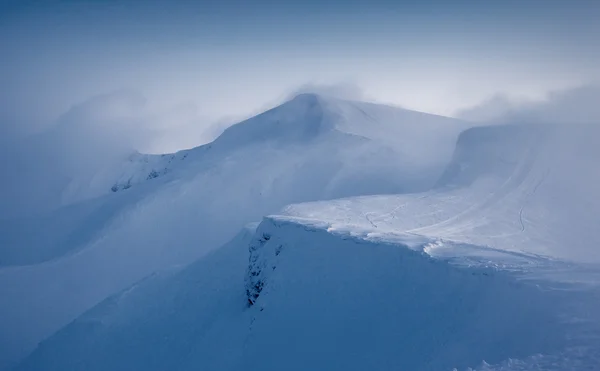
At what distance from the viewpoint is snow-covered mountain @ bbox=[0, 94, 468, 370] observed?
3759cm

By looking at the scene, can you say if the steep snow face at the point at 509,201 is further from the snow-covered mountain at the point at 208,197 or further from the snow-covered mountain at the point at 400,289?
the snow-covered mountain at the point at 208,197

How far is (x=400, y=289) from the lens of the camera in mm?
14641

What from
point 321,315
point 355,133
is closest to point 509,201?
point 321,315

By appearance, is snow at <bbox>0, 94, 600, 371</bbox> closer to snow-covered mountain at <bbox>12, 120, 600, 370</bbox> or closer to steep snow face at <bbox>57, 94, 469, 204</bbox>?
snow-covered mountain at <bbox>12, 120, 600, 370</bbox>

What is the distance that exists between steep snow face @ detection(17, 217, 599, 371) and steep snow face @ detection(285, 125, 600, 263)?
132 inches

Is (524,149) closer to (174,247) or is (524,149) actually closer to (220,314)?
(220,314)

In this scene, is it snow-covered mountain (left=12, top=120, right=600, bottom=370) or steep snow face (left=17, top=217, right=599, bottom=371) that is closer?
steep snow face (left=17, top=217, right=599, bottom=371)

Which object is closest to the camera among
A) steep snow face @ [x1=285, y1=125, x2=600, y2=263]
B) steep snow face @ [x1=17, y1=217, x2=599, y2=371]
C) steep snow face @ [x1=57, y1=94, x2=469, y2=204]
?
steep snow face @ [x1=17, y1=217, x2=599, y2=371]

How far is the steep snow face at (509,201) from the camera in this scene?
2370cm

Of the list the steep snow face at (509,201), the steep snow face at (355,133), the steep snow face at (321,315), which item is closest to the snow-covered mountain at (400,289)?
the steep snow face at (321,315)

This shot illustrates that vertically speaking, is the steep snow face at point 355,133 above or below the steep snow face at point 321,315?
above

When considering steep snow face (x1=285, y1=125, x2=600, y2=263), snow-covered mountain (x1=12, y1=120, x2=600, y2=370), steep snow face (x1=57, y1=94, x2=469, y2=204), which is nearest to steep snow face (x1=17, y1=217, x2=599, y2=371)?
snow-covered mountain (x1=12, y1=120, x2=600, y2=370)

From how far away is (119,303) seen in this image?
27156 millimetres

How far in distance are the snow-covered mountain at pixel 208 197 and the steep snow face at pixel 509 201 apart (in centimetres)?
588
